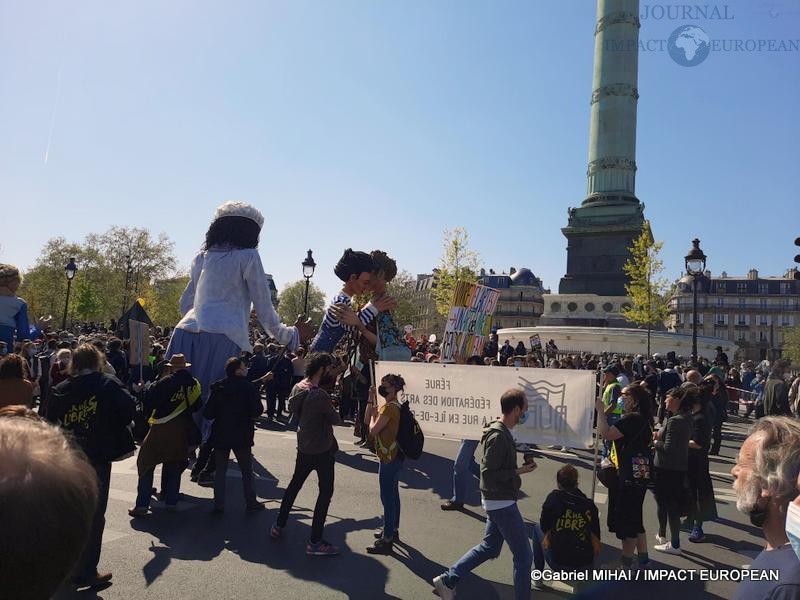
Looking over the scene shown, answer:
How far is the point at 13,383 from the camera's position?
16.3 ft

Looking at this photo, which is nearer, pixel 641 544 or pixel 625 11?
pixel 641 544

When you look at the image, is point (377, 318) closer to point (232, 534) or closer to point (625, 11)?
point (232, 534)

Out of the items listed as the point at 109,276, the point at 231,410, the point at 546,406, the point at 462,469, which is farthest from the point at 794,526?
the point at 109,276

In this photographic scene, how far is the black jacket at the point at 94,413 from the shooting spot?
14.5ft

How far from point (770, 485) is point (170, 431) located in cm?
550

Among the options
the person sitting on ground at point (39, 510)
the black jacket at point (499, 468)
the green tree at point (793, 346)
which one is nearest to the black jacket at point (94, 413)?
the black jacket at point (499, 468)

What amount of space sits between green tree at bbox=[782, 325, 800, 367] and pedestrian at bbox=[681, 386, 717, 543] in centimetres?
7194

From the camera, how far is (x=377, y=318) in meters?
8.00

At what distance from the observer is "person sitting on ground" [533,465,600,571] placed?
14.1 ft

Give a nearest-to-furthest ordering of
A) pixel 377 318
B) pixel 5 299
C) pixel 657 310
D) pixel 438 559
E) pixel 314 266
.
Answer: pixel 438 559
pixel 5 299
pixel 377 318
pixel 314 266
pixel 657 310

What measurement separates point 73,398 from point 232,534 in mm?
2016

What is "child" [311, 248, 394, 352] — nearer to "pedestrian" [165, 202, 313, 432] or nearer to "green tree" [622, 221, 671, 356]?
"pedestrian" [165, 202, 313, 432]

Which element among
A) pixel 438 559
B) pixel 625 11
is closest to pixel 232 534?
pixel 438 559

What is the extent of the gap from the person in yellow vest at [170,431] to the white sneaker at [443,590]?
3.00 metres
